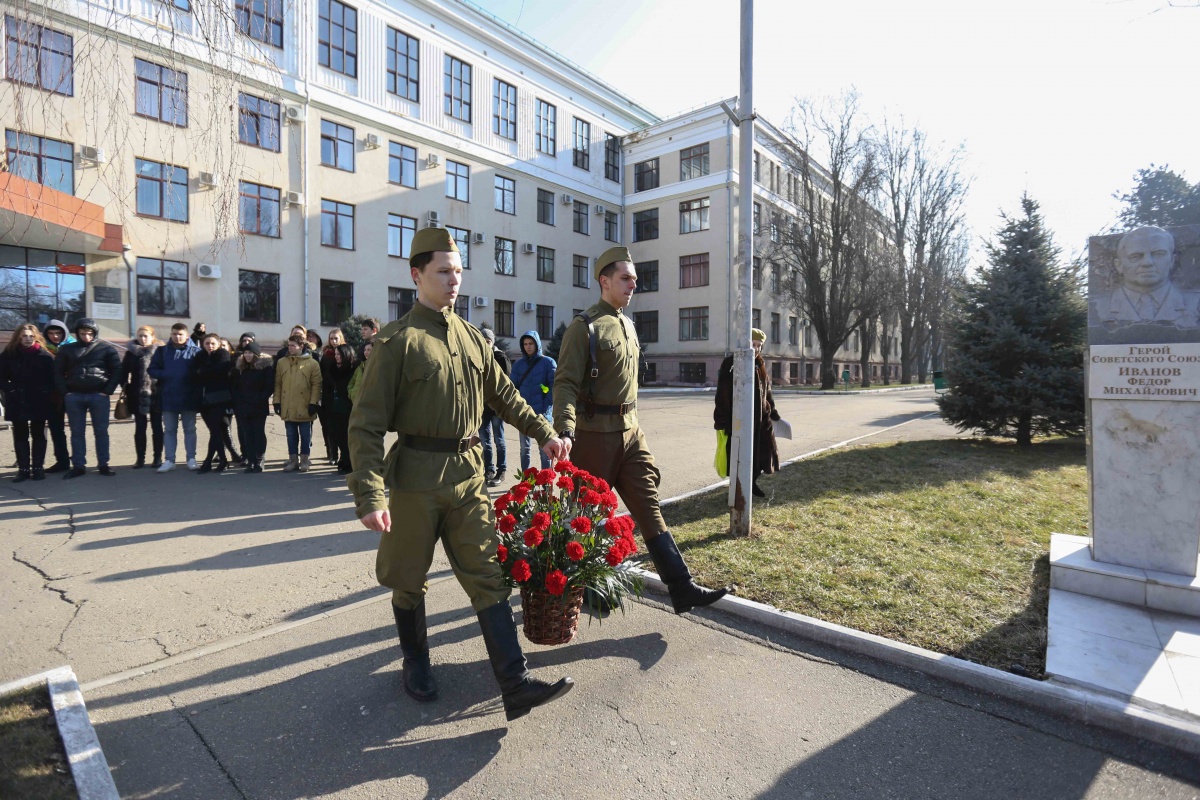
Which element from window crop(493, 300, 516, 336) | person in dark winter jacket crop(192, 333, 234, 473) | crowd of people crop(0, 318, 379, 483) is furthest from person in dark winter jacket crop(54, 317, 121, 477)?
window crop(493, 300, 516, 336)

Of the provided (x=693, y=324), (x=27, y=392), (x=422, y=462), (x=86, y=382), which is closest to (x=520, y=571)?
(x=422, y=462)

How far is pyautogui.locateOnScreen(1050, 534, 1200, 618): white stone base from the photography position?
4.23 meters

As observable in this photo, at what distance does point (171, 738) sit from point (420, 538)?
1391 millimetres

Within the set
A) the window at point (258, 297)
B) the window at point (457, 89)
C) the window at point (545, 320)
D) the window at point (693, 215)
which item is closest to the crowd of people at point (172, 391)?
the window at point (258, 297)

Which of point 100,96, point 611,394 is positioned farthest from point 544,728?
point 100,96

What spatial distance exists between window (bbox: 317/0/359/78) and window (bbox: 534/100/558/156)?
1086 cm

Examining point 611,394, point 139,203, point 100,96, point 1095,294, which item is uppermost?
point 139,203

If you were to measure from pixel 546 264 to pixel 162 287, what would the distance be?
19.2 m

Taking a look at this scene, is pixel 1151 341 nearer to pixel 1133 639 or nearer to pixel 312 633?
pixel 1133 639

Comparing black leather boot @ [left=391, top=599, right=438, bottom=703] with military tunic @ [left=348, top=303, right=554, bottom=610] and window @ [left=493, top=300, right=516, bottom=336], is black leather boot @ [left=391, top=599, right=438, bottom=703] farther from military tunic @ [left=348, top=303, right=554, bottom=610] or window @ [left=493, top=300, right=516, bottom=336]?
window @ [left=493, top=300, right=516, bottom=336]

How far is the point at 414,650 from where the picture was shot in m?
3.24

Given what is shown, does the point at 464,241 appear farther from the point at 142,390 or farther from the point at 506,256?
the point at 142,390

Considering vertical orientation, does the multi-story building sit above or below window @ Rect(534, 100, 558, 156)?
below

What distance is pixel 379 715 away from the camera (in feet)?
9.95
